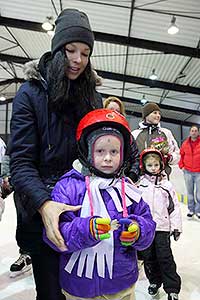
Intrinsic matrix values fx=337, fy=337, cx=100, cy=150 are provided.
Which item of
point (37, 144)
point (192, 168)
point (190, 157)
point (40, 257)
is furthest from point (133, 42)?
point (40, 257)

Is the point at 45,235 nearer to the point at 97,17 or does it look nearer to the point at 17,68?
the point at 97,17

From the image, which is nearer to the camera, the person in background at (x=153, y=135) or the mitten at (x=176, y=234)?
the mitten at (x=176, y=234)

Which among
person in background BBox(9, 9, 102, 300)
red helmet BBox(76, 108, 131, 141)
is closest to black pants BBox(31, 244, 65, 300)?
person in background BBox(9, 9, 102, 300)

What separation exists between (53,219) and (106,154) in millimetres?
291

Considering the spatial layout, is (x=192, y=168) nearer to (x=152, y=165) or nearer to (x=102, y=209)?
(x=152, y=165)

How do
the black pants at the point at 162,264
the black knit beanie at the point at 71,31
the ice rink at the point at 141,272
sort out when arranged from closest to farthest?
the black knit beanie at the point at 71,31 → the black pants at the point at 162,264 → the ice rink at the point at 141,272

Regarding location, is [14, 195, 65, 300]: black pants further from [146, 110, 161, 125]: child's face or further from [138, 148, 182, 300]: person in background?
[146, 110, 161, 125]: child's face

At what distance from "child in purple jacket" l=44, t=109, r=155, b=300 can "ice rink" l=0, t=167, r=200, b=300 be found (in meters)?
1.21

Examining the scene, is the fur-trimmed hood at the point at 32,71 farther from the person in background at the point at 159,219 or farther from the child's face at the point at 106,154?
the person in background at the point at 159,219

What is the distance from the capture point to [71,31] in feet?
3.41

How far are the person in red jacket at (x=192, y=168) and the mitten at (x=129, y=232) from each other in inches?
159

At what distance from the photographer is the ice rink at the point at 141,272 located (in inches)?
86.9

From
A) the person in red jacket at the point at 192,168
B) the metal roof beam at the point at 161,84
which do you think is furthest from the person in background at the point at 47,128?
the metal roof beam at the point at 161,84

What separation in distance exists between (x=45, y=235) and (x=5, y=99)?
59.5 ft
